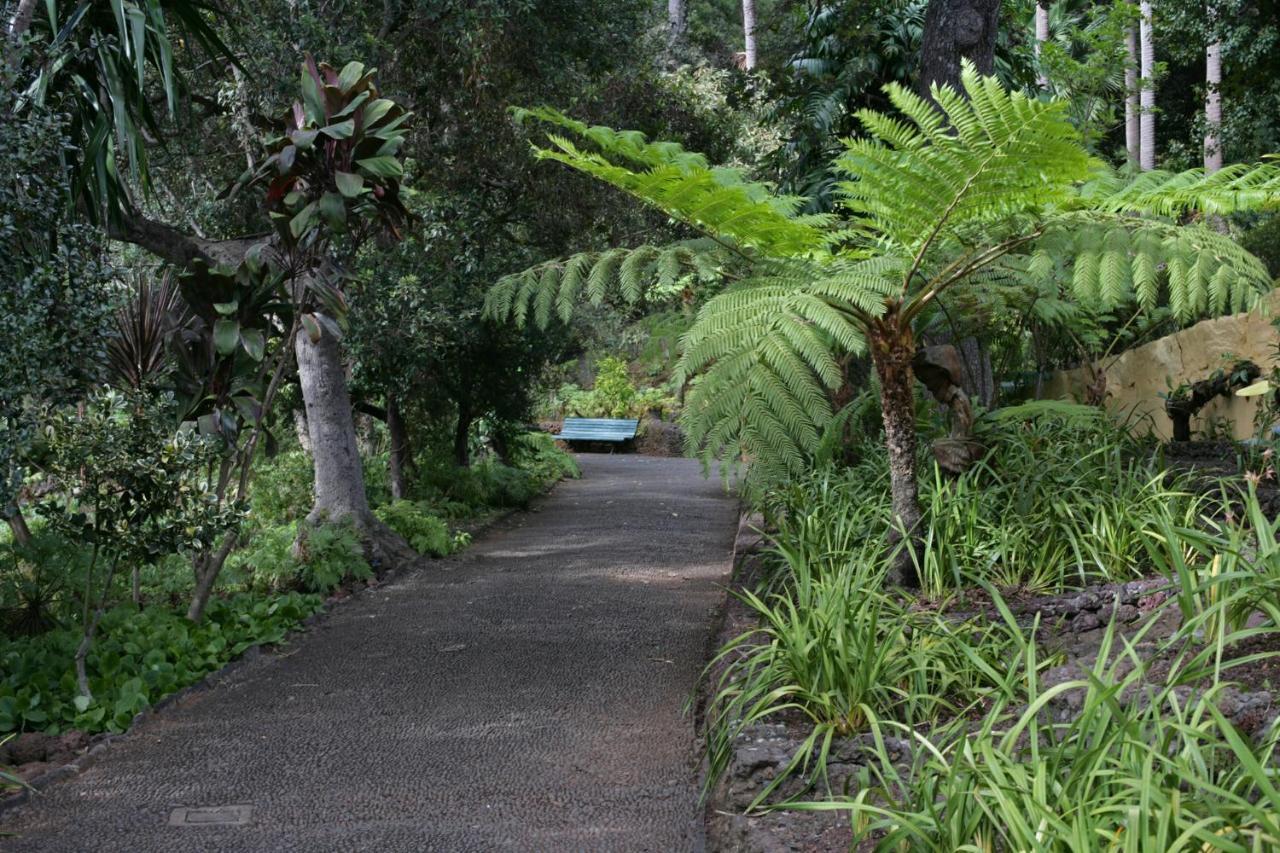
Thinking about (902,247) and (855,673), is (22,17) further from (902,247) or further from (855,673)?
(855,673)

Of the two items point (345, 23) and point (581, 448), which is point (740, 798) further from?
point (581, 448)

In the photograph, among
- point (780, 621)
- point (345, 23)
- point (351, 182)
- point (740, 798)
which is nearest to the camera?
point (740, 798)

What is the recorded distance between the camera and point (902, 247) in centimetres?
522

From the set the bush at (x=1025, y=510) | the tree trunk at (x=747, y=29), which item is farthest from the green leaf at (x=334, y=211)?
the tree trunk at (x=747, y=29)

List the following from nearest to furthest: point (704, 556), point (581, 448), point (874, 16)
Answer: point (704, 556), point (874, 16), point (581, 448)

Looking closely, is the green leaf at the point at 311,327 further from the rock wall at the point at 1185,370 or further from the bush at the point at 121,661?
the rock wall at the point at 1185,370

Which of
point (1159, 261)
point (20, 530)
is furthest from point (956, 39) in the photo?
point (20, 530)

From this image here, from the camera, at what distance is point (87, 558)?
6.77 meters

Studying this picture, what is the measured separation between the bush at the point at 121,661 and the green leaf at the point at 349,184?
8.05 ft

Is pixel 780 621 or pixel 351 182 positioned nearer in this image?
pixel 780 621

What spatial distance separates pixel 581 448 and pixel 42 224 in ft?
61.0

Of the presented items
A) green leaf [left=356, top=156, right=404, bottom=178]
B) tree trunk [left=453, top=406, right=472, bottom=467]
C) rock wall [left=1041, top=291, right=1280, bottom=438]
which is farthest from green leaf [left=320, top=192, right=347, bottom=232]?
tree trunk [left=453, top=406, right=472, bottom=467]

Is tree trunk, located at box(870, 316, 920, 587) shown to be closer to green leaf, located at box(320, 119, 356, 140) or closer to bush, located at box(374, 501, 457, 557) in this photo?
green leaf, located at box(320, 119, 356, 140)

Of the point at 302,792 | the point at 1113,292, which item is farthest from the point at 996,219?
→ the point at 302,792
